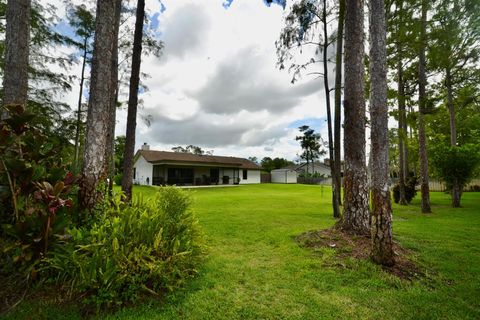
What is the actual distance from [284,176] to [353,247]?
113 ft

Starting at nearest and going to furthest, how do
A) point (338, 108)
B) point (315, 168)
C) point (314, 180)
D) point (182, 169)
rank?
point (338, 108), point (182, 169), point (314, 180), point (315, 168)

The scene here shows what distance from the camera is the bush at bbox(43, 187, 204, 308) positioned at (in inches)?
96.3

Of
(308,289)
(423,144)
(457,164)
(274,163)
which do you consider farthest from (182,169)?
(274,163)

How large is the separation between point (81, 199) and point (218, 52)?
26.8ft

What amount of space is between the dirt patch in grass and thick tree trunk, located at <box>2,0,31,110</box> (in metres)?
5.85

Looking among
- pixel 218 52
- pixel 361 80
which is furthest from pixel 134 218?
pixel 218 52

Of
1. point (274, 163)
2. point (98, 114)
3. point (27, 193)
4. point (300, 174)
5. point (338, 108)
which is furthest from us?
point (274, 163)

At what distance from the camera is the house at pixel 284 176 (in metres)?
38.0

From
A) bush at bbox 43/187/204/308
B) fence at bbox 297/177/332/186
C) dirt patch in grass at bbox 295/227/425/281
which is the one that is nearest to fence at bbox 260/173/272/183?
fence at bbox 297/177/332/186

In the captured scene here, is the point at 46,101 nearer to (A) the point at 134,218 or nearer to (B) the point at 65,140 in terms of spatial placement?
(B) the point at 65,140

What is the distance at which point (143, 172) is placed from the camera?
2586 centimetres

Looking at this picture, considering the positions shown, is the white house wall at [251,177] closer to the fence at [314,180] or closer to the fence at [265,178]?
the fence at [265,178]

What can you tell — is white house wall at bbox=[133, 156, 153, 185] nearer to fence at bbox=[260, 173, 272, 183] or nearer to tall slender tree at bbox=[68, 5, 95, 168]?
tall slender tree at bbox=[68, 5, 95, 168]

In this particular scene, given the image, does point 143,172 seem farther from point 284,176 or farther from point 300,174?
point 300,174
